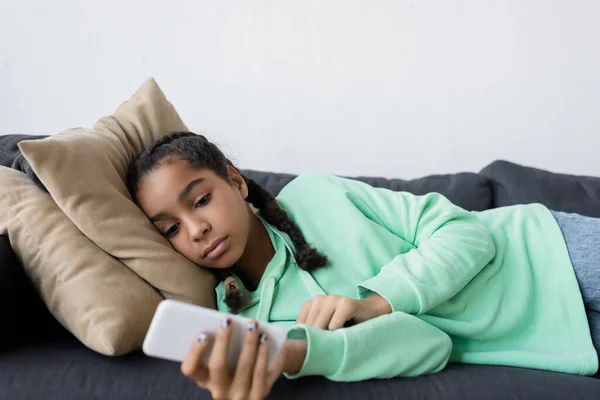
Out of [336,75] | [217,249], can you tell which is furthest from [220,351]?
[336,75]

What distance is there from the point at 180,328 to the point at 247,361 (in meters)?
0.09

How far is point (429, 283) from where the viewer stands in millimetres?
941

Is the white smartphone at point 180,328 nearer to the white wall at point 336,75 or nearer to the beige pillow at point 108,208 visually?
the beige pillow at point 108,208

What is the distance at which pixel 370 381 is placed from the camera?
0.82 metres

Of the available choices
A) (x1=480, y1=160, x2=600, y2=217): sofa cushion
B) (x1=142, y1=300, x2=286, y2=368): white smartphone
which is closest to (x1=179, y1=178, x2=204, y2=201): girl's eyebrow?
(x1=142, y1=300, x2=286, y2=368): white smartphone

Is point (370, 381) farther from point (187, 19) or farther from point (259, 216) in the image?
point (187, 19)

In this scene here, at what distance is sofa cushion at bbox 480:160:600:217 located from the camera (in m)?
1.38

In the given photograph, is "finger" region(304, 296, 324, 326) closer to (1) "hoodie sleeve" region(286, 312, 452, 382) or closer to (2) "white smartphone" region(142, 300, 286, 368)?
(1) "hoodie sleeve" region(286, 312, 452, 382)

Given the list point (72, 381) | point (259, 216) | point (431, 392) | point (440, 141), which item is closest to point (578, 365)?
point (431, 392)

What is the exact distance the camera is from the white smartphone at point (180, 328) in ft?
2.08

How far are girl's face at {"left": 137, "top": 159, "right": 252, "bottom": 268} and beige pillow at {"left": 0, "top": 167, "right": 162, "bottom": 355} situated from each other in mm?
111

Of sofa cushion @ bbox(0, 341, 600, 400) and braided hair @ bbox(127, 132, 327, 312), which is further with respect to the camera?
braided hair @ bbox(127, 132, 327, 312)

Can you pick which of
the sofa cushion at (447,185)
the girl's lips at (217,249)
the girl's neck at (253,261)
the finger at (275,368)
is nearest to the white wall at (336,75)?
the sofa cushion at (447,185)

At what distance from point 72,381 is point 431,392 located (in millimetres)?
508
